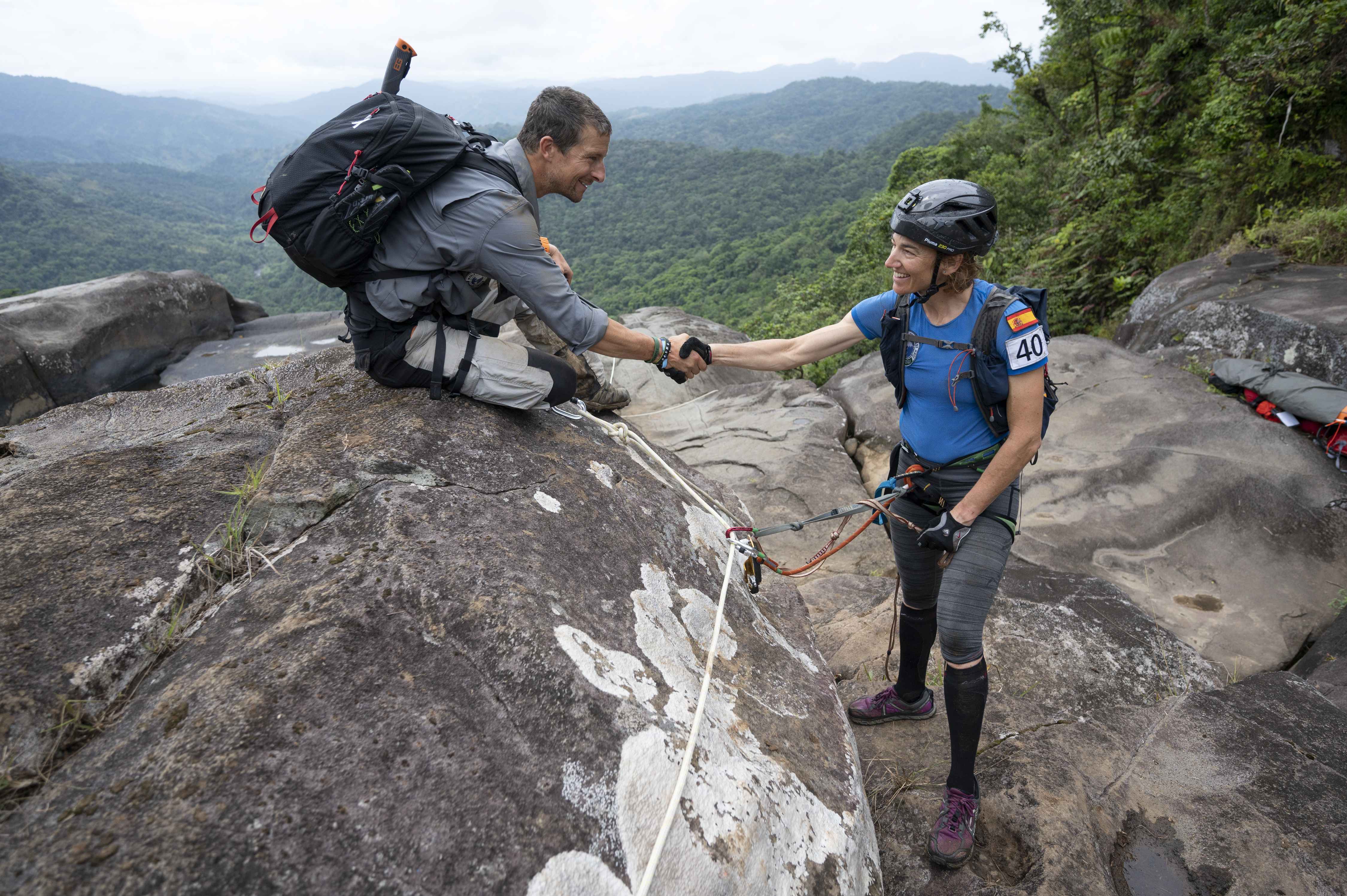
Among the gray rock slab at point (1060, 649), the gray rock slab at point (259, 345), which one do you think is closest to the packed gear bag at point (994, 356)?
the gray rock slab at point (1060, 649)

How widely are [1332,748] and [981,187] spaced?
10.3 ft

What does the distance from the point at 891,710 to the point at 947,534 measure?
1296 millimetres

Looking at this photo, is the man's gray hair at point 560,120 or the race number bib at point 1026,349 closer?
the race number bib at point 1026,349

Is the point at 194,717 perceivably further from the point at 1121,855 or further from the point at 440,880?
the point at 1121,855

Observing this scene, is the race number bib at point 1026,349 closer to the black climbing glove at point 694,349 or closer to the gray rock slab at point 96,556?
the black climbing glove at point 694,349

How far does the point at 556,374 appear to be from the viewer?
3.42 m

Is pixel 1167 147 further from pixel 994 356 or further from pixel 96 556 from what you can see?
pixel 96 556

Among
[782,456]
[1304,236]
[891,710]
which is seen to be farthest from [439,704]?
[1304,236]

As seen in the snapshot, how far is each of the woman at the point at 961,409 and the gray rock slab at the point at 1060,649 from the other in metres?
0.98

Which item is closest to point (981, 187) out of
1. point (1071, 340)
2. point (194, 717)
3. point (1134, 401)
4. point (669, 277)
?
point (194, 717)

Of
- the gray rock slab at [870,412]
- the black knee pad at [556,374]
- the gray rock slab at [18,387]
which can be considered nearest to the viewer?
the black knee pad at [556,374]

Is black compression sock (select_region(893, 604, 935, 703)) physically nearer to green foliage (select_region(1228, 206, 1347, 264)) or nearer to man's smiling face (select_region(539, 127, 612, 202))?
man's smiling face (select_region(539, 127, 612, 202))

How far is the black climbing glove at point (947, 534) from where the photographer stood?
2896 mm

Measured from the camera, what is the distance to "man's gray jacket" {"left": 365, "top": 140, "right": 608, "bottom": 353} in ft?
9.37
